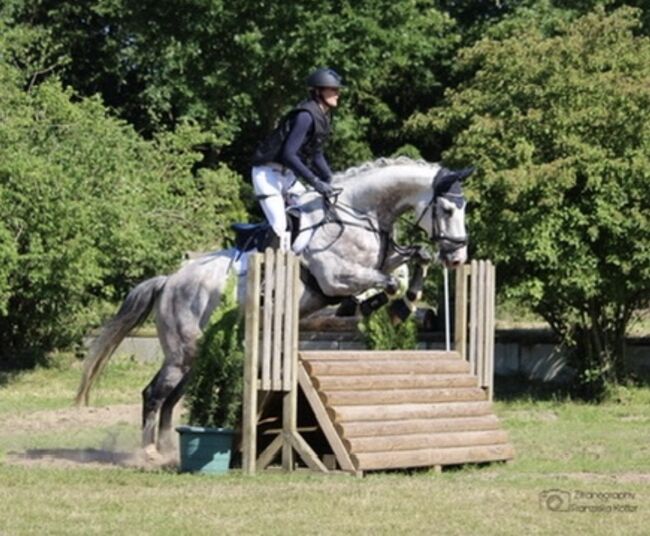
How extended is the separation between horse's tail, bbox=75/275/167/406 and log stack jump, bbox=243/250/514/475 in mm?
1986

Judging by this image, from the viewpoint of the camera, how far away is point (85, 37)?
3359 centimetres

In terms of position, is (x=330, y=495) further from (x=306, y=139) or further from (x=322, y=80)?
(x=322, y=80)

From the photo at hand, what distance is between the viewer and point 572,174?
61.6 feet

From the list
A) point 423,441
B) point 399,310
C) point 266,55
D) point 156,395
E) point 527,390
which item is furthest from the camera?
point 266,55

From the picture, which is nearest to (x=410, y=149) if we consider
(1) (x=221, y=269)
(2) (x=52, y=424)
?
(2) (x=52, y=424)

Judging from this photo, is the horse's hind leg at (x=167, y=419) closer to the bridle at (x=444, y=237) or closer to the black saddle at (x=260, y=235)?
the black saddle at (x=260, y=235)

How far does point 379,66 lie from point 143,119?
19.7 ft

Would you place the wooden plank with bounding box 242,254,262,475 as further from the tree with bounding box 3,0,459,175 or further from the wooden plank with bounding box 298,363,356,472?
the tree with bounding box 3,0,459,175

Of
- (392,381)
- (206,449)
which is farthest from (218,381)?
(392,381)

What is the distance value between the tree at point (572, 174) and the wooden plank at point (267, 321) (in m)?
8.37

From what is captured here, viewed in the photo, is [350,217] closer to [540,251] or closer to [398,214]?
[398,214]

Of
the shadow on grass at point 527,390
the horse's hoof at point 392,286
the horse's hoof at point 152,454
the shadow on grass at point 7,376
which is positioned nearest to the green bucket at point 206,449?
the horse's hoof at point 152,454

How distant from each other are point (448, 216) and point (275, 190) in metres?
1.47

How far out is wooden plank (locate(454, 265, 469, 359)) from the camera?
12648 millimetres
